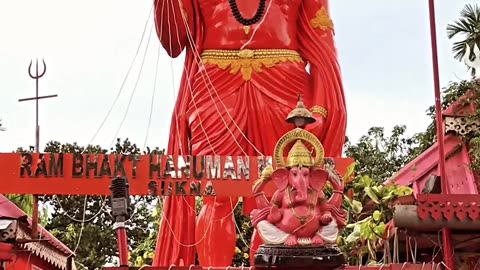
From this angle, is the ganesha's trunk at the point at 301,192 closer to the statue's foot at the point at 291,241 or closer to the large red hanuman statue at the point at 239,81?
the statue's foot at the point at 291,241

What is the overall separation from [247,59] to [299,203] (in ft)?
7.75

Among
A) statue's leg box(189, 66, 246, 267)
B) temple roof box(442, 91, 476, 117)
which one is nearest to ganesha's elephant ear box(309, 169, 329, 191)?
statue's leg box(189, 66, 246, 267)

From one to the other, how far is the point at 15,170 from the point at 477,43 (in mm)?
7002

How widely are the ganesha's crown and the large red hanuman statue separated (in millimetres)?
1663

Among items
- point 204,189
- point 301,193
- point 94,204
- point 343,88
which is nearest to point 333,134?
point 343,88

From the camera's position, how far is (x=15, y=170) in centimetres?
623

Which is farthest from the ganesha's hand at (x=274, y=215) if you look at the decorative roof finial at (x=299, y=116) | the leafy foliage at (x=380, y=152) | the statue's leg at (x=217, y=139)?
the leafy foliage at (x=380, y=152)

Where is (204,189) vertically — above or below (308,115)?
below

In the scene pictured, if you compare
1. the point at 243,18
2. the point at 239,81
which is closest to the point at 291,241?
the point at 239,81

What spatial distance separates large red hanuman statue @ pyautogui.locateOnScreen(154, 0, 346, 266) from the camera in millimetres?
7121

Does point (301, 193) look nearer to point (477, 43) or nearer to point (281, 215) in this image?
point (281, 215)

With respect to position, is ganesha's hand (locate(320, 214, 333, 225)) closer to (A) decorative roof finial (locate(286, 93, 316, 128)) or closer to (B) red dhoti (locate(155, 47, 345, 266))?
(A) decorative roof finial (locate(286, 93, 316, 128))

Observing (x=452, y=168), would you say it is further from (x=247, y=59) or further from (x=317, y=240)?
(x=317, y=240)

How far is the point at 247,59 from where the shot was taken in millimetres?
7332
